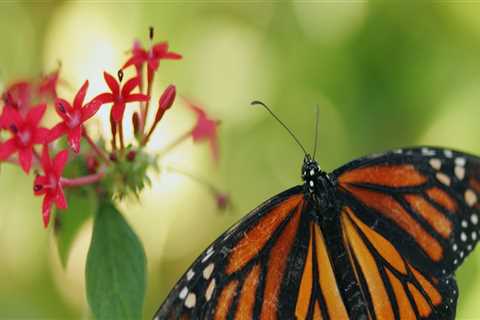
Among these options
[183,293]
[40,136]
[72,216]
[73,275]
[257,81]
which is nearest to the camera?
[183,293]

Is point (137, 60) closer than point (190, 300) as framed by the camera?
No

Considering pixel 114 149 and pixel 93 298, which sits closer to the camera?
pixel 93 298

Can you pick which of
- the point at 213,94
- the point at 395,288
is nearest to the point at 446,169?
the point at 395,288

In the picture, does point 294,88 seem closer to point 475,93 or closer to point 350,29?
point 350,29

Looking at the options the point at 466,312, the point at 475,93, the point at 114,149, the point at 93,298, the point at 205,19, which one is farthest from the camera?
the point at 205,19

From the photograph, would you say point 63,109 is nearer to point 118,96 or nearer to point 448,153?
point 118,96

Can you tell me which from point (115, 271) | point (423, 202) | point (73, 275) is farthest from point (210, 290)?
point (73, 275)

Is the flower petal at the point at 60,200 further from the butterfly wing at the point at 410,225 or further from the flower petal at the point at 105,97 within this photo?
the butterfly wing at the point at 410,225
